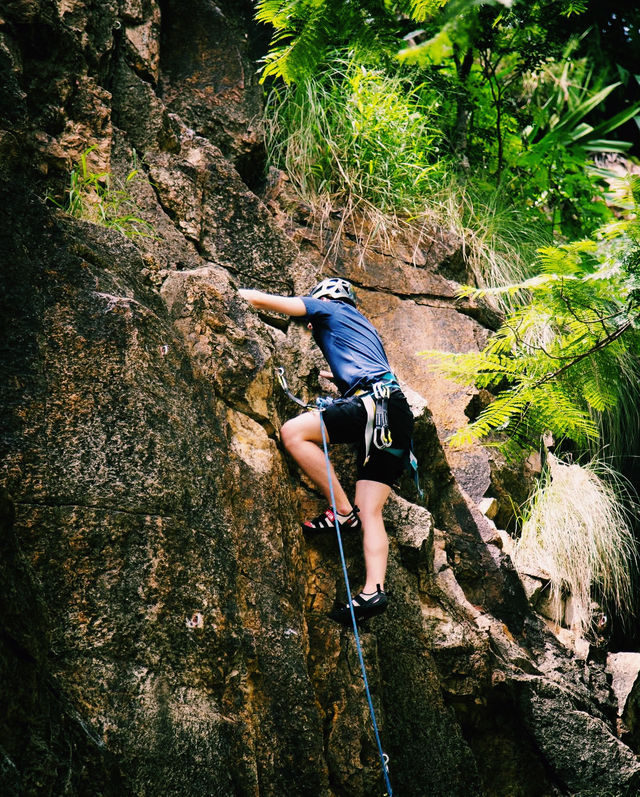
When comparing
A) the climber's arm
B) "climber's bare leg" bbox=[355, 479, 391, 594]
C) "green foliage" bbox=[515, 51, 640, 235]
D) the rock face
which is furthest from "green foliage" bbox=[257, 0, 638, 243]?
"climber's bare leg" bbox=[355, 479, 391, 594]

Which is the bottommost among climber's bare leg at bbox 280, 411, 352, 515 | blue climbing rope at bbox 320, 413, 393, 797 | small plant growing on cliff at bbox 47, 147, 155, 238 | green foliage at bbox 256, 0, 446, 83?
blue climbing rope at bbox 320, 413, 393, 797

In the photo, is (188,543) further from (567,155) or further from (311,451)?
(567,155)

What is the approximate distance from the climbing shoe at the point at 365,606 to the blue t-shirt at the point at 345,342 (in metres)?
1.20

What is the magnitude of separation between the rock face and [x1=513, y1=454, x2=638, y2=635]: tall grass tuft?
63cm

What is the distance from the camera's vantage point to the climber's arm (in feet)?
15.1

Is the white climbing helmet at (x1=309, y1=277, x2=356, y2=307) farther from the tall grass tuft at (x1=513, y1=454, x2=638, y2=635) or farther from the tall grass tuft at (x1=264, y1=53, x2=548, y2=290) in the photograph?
the tall grass tuft at (x1=513, y1=454, x2=638, y2=635)

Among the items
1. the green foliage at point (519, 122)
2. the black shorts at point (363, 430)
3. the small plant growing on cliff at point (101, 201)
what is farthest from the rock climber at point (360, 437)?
the green foliage at point (519, 122)

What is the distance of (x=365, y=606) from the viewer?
157 inches

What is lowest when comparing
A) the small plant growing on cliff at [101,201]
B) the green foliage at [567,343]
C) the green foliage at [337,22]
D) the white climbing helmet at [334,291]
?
the green foliage at [567,343]

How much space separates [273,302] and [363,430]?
984mm

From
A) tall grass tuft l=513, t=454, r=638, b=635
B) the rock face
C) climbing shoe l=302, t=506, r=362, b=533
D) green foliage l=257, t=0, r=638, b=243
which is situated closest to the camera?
the rock face

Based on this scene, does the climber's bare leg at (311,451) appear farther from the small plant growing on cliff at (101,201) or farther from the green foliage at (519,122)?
the green foliage at (519,122)

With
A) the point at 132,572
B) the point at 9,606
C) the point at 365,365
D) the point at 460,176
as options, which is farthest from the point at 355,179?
the point at 9,606

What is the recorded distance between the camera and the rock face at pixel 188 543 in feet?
9.18
